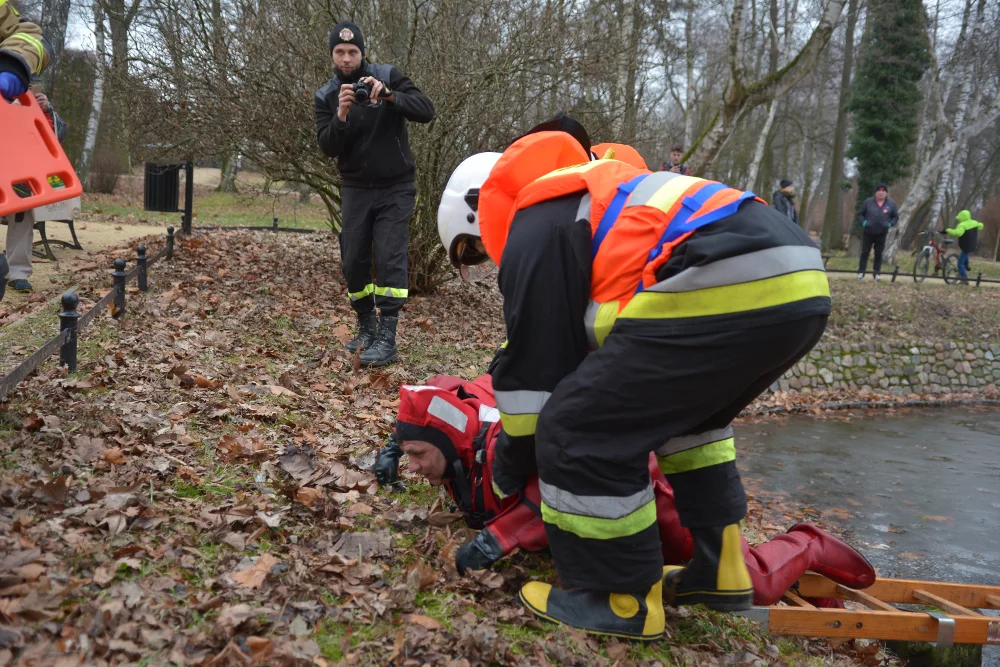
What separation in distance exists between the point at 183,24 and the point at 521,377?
7.83 meters

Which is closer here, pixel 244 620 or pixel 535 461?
pixel 244 620

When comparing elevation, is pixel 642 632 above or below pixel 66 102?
below

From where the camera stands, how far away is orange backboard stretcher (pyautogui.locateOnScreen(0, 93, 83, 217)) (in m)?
2.75

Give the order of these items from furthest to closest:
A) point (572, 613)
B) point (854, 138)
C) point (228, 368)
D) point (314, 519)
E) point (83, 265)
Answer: point (854, 138), point (83, 265), point (228, 368), point (314, 519), point (572, 613)

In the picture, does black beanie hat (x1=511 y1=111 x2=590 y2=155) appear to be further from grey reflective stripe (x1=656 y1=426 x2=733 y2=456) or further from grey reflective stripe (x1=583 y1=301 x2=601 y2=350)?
grey reflective stripe (x1=656 y1=426 x2=733 y2=456)

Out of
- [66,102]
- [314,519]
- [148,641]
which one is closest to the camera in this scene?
[148,641]

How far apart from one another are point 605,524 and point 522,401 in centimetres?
49

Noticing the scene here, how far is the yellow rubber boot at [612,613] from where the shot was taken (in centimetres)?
280

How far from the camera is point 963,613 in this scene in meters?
3.52

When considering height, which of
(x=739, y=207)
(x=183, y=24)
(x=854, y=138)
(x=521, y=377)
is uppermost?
(x=854, y=138)

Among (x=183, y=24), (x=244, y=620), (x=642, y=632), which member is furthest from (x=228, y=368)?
(x=183, y=24)

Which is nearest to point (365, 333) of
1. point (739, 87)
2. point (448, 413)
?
point (448, 413)

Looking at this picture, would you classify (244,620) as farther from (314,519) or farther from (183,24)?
(183,24)

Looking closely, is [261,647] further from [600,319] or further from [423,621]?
[600,319]
